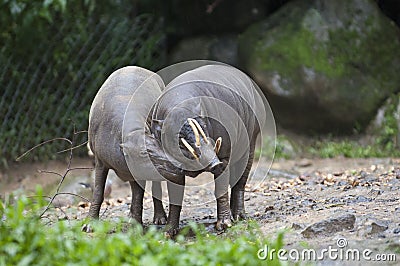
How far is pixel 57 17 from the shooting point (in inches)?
349

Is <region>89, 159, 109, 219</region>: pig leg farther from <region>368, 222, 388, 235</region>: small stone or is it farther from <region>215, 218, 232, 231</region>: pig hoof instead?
<region>368, 222, 388, 235</region>: small stone

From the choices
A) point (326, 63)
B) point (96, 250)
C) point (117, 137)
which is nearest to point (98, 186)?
point (117, 137)

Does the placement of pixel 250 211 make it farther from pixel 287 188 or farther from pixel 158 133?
pixel 158 133

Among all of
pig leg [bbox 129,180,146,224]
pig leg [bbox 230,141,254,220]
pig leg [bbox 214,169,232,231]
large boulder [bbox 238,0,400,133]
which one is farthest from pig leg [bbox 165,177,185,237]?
large boulder [bbox 238,0,400,133]

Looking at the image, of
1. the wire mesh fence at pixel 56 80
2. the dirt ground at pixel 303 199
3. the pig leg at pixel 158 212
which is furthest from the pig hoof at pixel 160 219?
the wire mesh fence at pixel 56 80

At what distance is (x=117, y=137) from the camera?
5.15m

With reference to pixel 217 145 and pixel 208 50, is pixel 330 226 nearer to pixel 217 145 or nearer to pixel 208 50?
pixel 217 145

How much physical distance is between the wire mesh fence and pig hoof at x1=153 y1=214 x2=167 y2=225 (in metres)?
3.20

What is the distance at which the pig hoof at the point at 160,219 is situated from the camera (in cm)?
598

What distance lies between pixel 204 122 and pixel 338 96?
511 centimetres

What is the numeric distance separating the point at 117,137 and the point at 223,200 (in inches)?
33.7

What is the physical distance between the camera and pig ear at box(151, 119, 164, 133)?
4.85 meters

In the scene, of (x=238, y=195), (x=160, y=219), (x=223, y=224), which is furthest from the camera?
(x=160, y=219)

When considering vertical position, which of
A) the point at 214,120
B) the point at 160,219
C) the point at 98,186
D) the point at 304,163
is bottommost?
the point at 160,219
